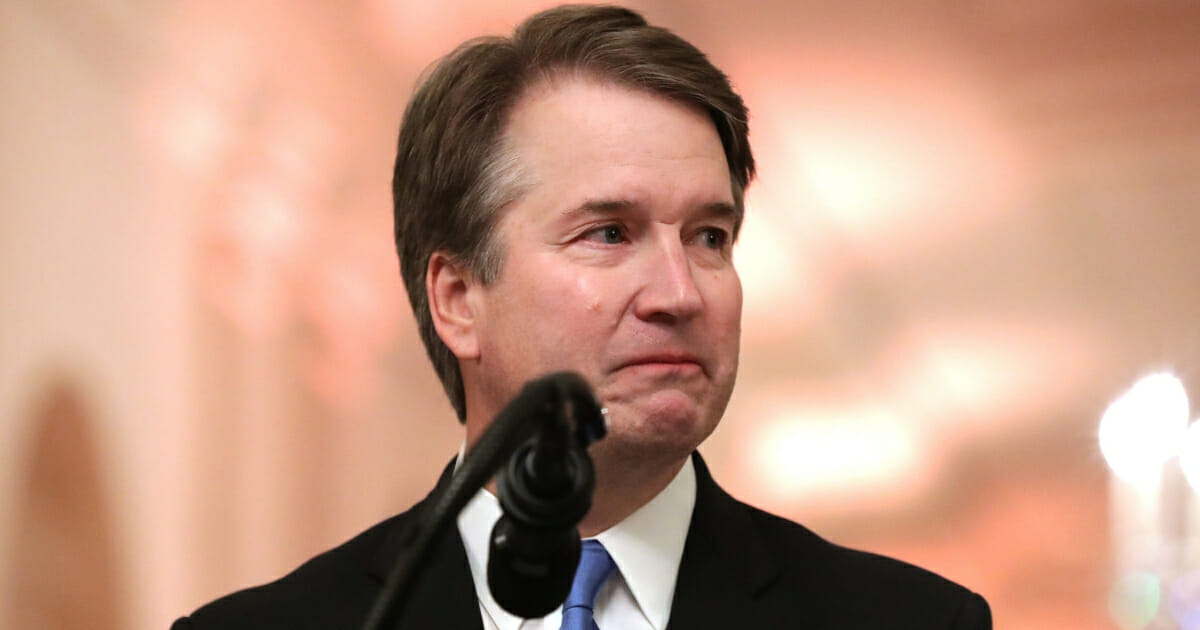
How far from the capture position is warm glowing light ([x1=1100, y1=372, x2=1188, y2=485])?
2.42m

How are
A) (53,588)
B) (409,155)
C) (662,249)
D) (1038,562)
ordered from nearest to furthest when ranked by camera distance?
1. (662,249)
2. (409,155)
3. (1038,562)
4. (53,588)

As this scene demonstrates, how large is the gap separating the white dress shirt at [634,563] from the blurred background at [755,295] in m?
0.74

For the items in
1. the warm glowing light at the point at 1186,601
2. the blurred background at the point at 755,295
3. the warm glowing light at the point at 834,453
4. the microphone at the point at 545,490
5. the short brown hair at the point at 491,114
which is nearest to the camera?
the microphone at the point at 545,490

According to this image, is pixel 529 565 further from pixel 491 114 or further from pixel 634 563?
pixel 491 114

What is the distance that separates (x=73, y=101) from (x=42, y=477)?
2.55ft

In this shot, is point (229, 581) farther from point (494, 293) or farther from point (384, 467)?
point (494, 293)

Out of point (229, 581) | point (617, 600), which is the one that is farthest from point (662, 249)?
point (229, 581)

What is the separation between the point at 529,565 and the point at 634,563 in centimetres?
82

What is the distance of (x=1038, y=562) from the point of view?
8.00 feet

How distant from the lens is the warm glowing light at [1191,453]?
7.90ft

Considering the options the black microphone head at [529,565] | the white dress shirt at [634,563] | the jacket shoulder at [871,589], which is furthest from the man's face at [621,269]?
the black microphone head at [529,565]

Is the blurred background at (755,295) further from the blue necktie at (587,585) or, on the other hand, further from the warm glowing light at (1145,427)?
the blue necktie at (587,585)

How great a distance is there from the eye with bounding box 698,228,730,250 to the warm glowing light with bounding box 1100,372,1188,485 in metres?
0.89

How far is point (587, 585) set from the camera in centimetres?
182
